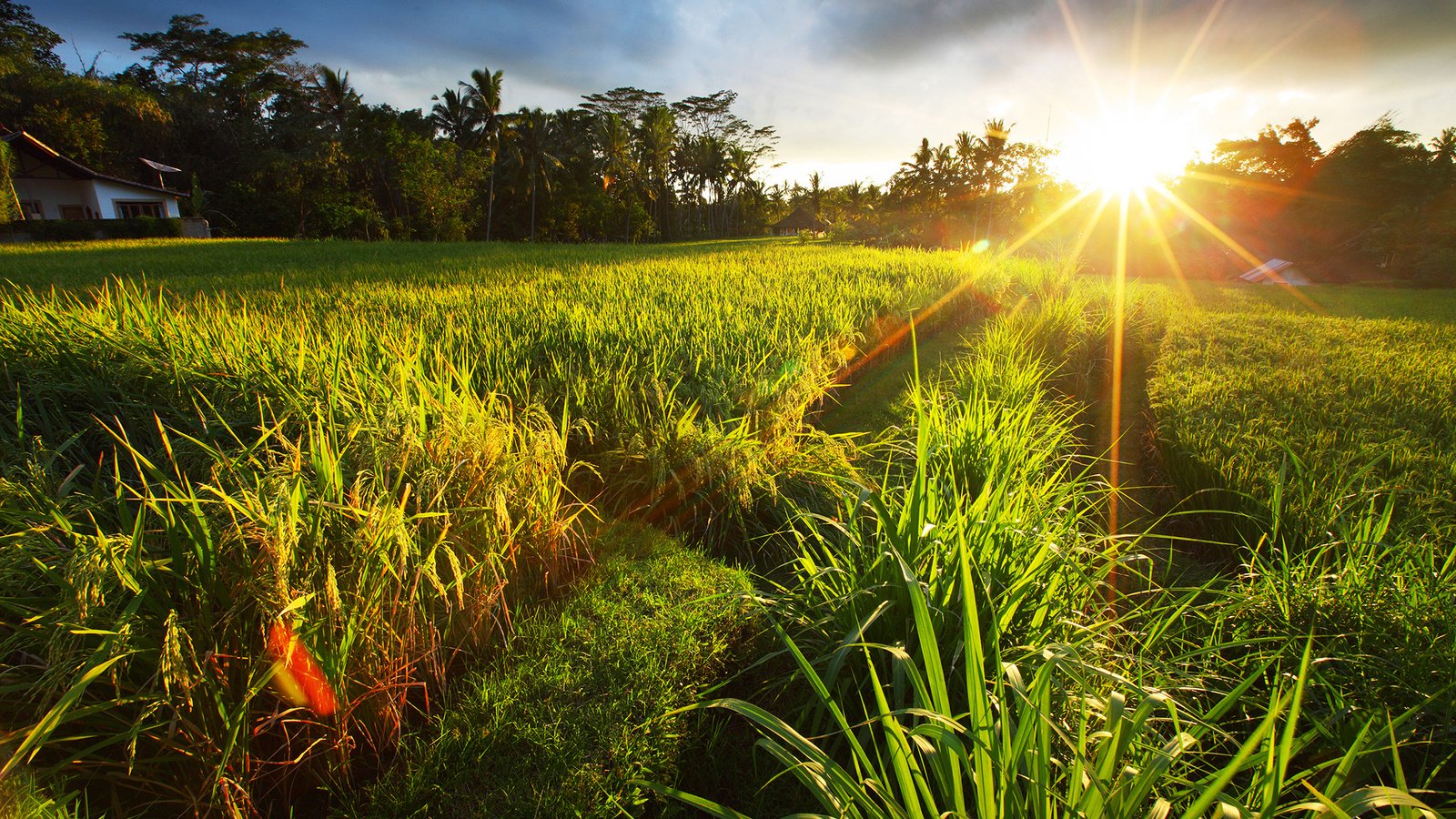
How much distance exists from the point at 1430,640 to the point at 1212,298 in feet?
33.4

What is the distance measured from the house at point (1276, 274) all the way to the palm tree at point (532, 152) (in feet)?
86.4

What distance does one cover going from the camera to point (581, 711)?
4.38 feet

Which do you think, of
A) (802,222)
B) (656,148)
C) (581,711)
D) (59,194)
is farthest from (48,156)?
(802,222)

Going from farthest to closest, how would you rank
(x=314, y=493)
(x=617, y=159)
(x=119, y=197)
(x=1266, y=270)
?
(x=617, y=159) → (x=119, y=197) → (x=1266, y=270) → (x=314, y=493)

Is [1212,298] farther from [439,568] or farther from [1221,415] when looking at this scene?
[439,568]

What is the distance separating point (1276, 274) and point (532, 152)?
28606 millimetres

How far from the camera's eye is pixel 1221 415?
312 centimetres

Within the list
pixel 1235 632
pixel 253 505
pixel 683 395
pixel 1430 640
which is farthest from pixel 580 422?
pixel 1430 640

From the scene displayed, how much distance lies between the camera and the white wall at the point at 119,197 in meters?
20.6

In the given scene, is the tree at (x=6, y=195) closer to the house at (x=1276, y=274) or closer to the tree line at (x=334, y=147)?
the tree line at (x=334, y=147)

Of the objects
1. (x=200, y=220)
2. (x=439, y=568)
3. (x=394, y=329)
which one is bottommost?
(x=439, y=568)

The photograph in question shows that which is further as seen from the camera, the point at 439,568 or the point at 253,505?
the point at 439,568

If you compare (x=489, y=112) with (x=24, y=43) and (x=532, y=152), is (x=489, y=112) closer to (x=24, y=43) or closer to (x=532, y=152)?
(x=532, y=152)

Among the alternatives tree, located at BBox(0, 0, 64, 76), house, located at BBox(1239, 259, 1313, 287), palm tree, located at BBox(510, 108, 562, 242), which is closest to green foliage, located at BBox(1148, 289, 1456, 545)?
house, located at BBox(1239, 259, 1313, 287)
